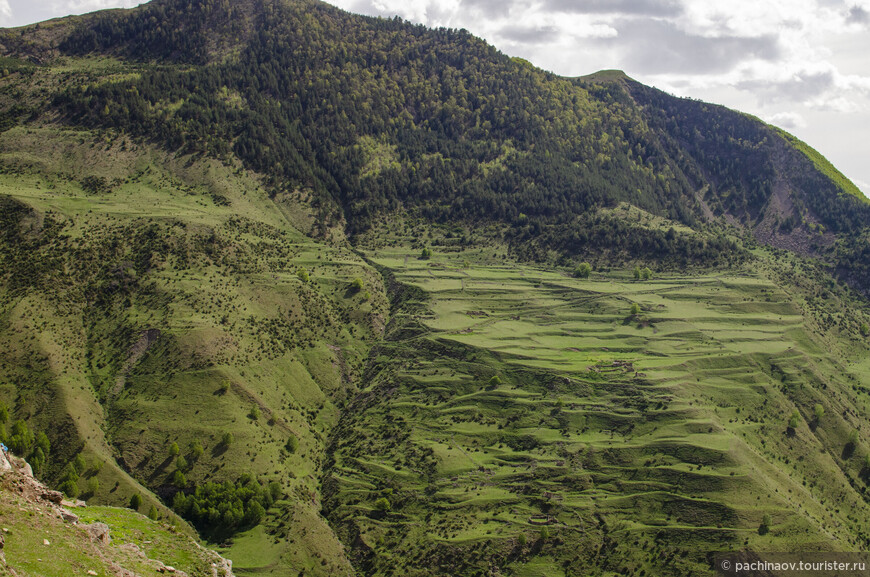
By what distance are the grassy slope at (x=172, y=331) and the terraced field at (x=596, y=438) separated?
1233cm

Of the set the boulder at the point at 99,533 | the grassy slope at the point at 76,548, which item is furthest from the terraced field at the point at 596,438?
the boulder at the point at 99,533

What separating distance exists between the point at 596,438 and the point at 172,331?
96.8 m

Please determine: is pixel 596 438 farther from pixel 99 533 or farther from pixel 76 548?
pixel 76 548

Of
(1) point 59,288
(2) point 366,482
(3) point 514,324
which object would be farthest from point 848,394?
(1) point 59,288

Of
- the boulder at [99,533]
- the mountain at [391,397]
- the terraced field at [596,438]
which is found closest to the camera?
the boulder at [99,533]

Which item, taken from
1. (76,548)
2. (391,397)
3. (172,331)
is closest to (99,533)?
(76,548)

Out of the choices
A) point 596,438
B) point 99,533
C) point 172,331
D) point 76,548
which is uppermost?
point 172,331

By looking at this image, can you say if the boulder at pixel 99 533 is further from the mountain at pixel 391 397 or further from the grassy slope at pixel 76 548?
the mountain at pixel 391 397

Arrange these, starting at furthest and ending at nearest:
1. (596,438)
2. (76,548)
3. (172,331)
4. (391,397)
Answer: (391,397) < (172,331) < (596,438) < (76,548)

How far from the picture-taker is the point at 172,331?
130625mm

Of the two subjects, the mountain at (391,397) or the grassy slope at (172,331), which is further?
the grassy slope at (172,331)

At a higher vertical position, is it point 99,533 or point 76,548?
point 76,548

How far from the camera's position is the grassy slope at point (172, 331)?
362 feet

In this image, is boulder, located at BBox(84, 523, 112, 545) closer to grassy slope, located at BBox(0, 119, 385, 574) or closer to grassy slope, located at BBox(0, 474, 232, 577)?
grassy slope, located at BBox(0, 474, 232, 577)
